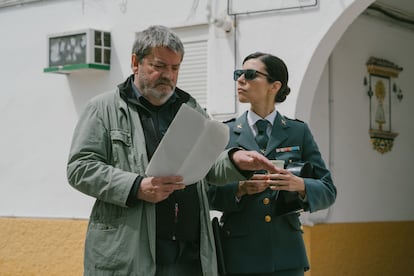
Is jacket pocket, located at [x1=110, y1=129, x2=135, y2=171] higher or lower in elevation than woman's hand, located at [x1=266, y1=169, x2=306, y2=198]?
higher

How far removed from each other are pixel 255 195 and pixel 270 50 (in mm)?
2997

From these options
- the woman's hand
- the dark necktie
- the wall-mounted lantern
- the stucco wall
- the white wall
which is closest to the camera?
the woman's hand

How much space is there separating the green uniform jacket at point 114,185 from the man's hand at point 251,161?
380 millimetres

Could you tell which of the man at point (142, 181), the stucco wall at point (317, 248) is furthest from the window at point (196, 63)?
the man at point (142, 181)

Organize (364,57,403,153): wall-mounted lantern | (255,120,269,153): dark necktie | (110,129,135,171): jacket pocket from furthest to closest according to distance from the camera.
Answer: (364,57,403,153): wall-mounted lantern < (255,120,269,153): dark necktie < (110,129,135,171): jacket pocket

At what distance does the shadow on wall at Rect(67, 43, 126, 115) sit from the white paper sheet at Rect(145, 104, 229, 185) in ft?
15.2

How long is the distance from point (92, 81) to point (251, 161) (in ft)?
15.9

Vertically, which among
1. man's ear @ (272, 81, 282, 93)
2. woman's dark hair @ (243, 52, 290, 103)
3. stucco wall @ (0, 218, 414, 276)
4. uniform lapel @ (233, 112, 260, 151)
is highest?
woman's dark hair @ (243, 52, 290, 103)

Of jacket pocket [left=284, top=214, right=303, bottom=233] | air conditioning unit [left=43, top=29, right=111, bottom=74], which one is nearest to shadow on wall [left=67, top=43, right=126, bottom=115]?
air conditioning unit [left=43, top=29, right=111, bottom=74]

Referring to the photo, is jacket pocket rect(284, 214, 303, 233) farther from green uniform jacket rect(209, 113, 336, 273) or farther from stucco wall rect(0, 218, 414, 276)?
stucco wall rect(0, 218, 414, 276)

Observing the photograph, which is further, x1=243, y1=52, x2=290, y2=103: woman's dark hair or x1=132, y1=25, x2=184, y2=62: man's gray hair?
x1=243, y1=52, x2=290, y2=103: woman's dark hair

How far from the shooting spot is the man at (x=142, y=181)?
338cm

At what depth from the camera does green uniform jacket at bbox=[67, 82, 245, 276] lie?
11.1 ft

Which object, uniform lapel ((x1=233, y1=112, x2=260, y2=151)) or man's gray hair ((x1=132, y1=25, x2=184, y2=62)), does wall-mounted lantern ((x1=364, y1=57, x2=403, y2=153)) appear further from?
man's gray hair ((x1=132, y1=25, x2=184, y2=62))
